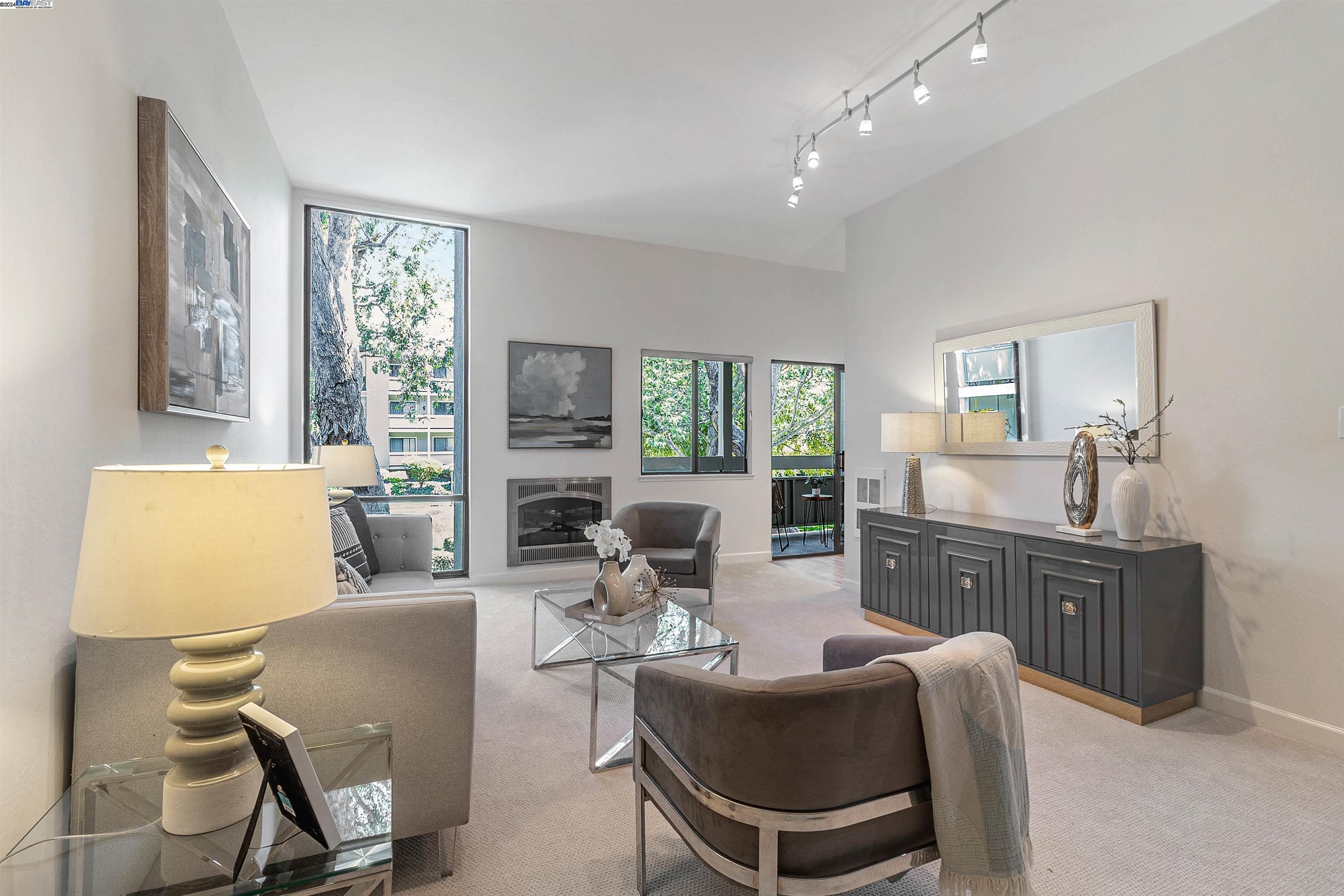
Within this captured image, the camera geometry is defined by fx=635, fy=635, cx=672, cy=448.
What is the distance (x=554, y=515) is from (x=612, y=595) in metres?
2.75

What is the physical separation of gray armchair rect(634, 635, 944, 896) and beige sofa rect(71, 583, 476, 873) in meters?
0.65

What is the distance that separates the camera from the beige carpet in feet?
5.66

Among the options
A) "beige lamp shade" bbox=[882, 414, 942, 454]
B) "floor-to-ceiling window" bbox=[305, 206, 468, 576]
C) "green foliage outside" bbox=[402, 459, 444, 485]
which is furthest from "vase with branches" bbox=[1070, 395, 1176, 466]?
"green foliage outside" bbox=[402, 459, 444, 485]

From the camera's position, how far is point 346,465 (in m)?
3.66

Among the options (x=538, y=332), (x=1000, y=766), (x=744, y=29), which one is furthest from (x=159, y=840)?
(x=538, y=332)

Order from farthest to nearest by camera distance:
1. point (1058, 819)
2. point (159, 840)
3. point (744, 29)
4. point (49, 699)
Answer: point (744, 29)
point (1058, 819)
point (49, 699)
point (159, 840)

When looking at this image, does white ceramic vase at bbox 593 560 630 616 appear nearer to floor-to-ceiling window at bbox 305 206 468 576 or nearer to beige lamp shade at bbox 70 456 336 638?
beige lamp shade at bbox 70 456 336 638

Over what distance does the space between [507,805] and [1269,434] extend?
10.9ft

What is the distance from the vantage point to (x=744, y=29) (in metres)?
2.77

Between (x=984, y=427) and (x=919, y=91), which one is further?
(x=984, y=427)

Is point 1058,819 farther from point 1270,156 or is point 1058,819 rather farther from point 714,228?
point 714,228

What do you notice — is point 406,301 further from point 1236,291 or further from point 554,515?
point 1236,291

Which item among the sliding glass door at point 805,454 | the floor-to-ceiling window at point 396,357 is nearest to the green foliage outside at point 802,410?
the sliding glass door at point 805,454

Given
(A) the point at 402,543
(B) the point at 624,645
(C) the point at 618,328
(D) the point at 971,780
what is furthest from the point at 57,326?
(C) the point at 618,328
